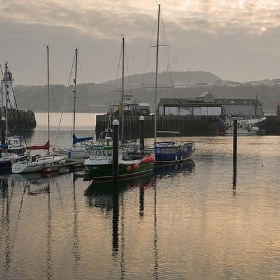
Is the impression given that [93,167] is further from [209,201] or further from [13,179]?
[209,201]

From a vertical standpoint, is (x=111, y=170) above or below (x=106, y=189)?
above

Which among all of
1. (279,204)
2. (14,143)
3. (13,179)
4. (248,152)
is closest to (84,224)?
(279,204)

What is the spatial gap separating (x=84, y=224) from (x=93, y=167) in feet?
42.3

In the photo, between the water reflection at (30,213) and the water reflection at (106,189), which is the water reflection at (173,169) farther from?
the water reflection at (30,213)

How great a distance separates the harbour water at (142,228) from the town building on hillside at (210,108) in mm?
72811

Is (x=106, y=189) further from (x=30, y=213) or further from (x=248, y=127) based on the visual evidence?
(x=248, y=127)

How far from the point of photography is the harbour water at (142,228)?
21828 mm

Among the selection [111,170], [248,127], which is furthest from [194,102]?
[111,170]

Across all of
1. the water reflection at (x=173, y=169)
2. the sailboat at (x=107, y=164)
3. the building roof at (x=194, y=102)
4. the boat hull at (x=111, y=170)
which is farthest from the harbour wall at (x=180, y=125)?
the boat hull at (x=111, y=170)

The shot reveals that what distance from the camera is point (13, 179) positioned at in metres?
43.6

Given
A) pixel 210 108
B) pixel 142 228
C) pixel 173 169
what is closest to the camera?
pixel 142 228

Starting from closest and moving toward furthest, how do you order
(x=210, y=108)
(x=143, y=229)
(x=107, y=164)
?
1. (x=143, y=229)
2. (x=107, y=164)
3. (x=210, y=108)

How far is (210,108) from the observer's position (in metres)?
118

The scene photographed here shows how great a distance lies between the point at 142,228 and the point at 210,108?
9255 cm
